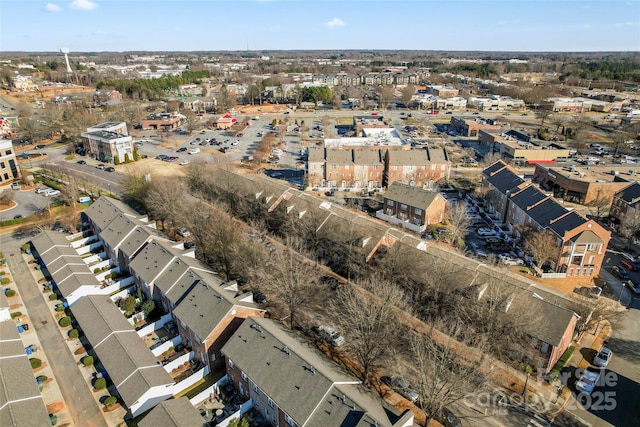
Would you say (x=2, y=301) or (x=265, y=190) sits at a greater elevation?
(x=265, y=190)

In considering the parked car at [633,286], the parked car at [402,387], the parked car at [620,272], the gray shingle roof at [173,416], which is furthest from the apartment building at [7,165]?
the parked car at [633,286]

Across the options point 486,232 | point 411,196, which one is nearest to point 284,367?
point 411,196

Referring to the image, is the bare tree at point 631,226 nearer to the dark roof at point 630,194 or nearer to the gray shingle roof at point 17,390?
the dark roof at point 630,194

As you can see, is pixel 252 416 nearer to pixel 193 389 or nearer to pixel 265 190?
pixel 193 389

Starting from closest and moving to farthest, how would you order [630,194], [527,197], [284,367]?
[284,367] < [527,197] < [630,194]

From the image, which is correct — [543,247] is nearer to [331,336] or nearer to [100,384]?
[331,336]

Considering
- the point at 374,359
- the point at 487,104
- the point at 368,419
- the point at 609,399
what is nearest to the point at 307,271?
the point at 374,359
